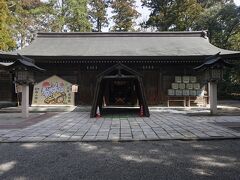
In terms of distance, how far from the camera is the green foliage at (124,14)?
124 ft

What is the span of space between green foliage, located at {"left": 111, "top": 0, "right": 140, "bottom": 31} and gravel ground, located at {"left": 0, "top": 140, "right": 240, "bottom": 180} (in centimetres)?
3339

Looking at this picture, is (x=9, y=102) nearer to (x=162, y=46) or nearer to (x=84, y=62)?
(x=84, y=62)

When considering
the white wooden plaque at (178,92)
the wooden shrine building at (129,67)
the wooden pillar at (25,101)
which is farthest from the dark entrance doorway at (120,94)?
the wooden pillar at (25,101)

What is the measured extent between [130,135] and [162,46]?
1197 centimetres

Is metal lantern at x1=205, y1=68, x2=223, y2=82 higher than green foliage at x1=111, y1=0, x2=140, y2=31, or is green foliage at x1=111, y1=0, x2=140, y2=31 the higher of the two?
green foliage at x1=111, y1=0, x2=140, y2=31

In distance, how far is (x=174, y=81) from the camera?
53.2 feet

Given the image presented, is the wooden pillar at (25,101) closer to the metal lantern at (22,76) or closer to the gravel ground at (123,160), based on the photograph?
the metal lantern at (22,76)

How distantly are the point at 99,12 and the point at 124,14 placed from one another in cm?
401

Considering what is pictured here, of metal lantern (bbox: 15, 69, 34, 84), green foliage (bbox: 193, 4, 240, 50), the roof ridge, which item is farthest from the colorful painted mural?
green foliage (bbox: 193, 4, 240, 50)

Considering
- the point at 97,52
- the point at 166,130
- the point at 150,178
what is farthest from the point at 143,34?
the point at 150,178

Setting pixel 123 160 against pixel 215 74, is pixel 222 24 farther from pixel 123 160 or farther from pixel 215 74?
pixel 123 160

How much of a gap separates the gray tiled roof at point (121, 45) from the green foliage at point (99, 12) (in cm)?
1813

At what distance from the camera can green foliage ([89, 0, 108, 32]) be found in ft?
124

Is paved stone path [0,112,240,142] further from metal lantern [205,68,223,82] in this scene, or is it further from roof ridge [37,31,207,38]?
roof ridge [37,31,207,38]
